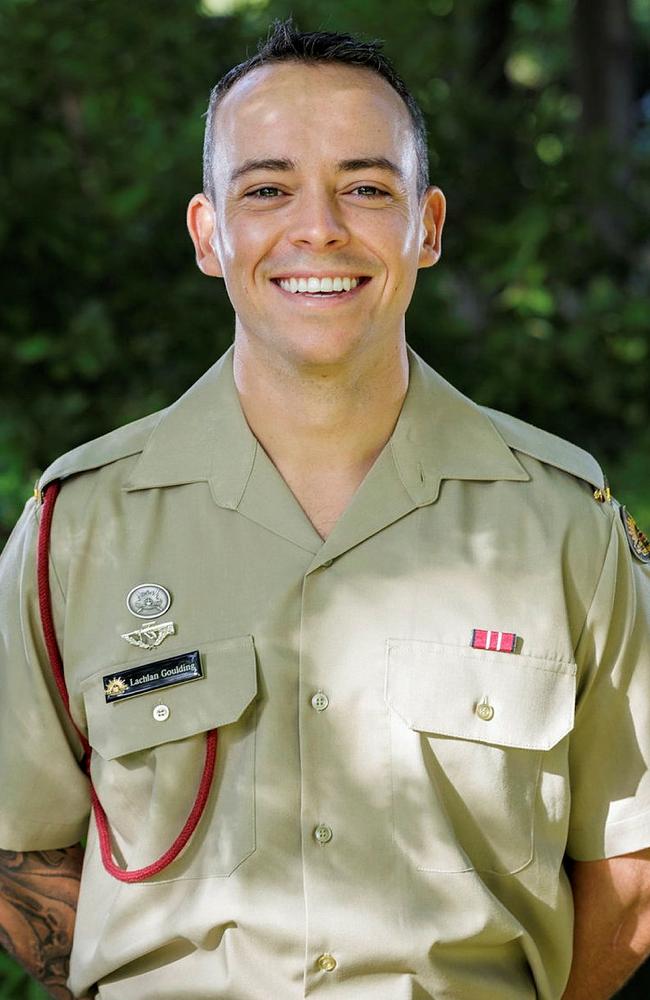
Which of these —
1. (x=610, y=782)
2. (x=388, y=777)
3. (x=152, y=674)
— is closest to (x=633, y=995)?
(x=610, y=782)

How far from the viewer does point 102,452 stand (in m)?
2.40

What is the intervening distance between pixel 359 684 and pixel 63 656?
19.0 inches

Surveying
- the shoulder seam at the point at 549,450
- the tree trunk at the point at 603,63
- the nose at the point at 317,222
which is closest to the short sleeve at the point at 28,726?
the nose at the point at 317,222

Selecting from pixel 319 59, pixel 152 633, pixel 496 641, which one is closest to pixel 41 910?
pixel 152 633

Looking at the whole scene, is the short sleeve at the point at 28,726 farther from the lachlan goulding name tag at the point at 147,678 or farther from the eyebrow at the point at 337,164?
the eyebrow at the point at 337,164

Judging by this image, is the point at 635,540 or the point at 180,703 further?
the point at 635,540

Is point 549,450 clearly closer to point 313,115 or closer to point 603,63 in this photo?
point 313,115

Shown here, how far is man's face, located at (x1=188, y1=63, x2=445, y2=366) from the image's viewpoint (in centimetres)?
223

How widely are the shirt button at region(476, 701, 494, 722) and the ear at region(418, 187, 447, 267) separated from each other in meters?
0.76

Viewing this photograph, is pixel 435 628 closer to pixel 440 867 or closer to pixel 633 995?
pixel 440 867

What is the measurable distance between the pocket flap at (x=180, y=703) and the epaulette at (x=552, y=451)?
570 millimetres

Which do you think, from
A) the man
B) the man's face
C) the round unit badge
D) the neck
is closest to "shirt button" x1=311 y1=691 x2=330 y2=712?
the man

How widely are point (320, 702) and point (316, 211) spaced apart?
0.76 m

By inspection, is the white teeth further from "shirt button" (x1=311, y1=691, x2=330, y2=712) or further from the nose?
"shirt button" (x1=311, y1=691, x2=330, y2=712)
